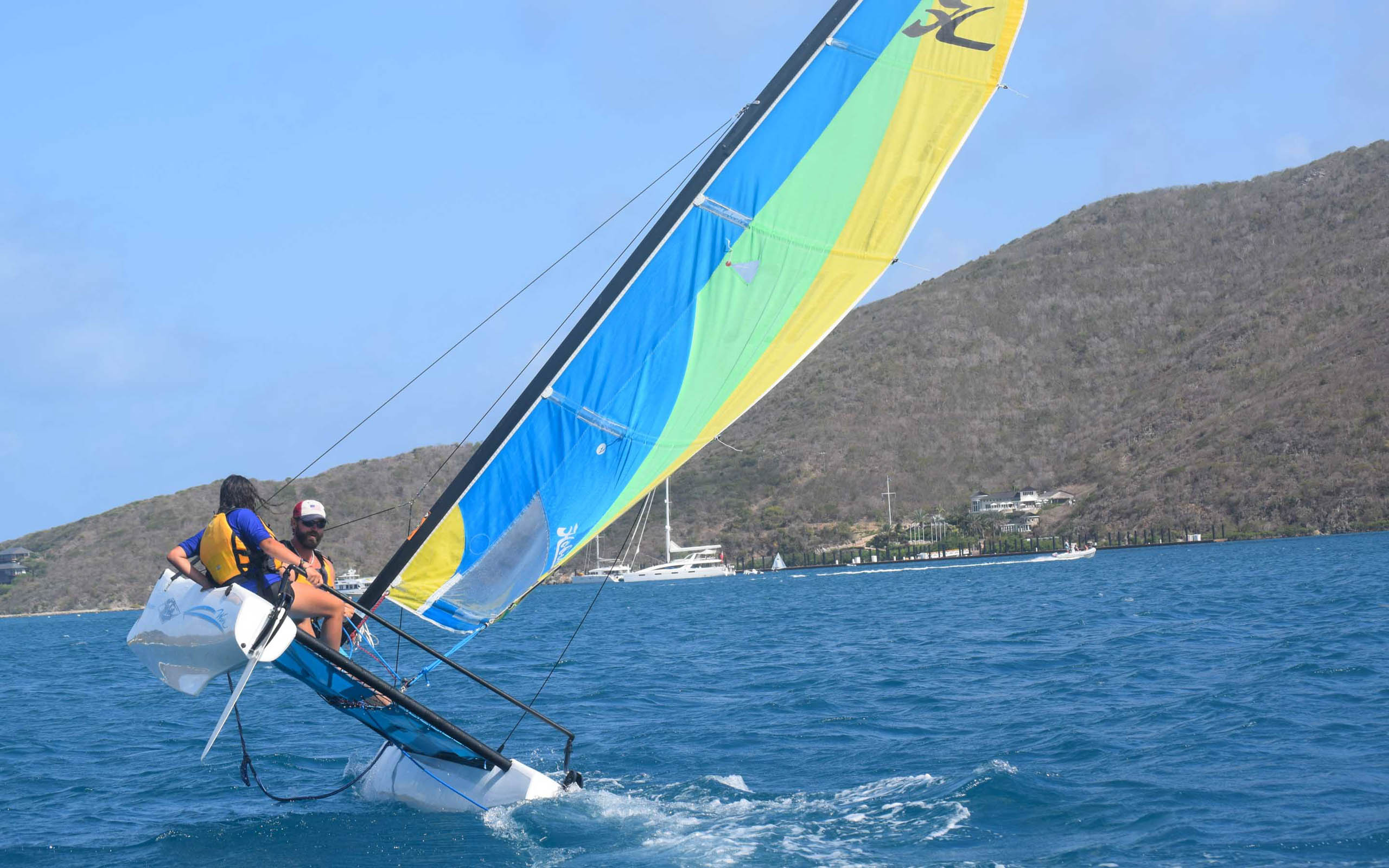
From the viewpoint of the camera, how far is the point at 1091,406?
89.6 meters

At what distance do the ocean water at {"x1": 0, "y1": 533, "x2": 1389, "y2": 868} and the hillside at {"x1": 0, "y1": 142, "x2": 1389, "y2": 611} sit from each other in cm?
4970

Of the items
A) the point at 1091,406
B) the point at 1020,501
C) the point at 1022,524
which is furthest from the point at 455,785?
the point at 1091,406

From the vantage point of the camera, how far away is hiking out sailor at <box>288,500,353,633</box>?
747 centimetres

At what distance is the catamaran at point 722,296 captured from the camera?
771 cm

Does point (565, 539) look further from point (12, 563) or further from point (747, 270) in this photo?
point (12, 563)

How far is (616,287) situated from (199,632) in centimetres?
328

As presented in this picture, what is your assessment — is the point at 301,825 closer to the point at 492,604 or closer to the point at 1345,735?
the point at 492,604

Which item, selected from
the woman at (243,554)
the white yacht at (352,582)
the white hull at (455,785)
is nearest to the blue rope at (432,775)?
the white hull at (455,785)

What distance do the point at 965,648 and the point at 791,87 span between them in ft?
38.1

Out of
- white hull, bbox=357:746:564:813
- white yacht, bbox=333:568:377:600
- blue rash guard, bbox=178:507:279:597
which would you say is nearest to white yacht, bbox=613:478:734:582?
white yacht, bbox=333:568:377:600

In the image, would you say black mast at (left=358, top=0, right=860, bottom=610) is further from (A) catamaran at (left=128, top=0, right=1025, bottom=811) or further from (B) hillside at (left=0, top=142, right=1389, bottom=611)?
(B) hillside at (left=0, top=142, right=1389, bottom=611)

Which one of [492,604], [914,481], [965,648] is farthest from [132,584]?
[492,604]

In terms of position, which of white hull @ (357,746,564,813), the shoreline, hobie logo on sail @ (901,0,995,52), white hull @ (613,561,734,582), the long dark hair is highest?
hobie logo on sail @ (901,0,995,52)

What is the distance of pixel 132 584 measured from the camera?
91.2 meters
